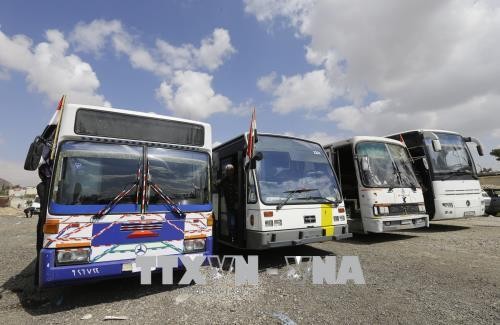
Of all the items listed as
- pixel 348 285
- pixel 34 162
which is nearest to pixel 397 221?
pixel 348 285

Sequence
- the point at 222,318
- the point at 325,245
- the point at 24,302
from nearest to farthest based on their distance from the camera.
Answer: the point at 222,318, the point at 24,302, the point at 325,245

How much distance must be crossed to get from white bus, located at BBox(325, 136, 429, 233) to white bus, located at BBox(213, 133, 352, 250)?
1786 mm

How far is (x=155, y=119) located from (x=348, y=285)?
4.04 metres

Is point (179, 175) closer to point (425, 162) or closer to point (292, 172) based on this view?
point (292, 172)

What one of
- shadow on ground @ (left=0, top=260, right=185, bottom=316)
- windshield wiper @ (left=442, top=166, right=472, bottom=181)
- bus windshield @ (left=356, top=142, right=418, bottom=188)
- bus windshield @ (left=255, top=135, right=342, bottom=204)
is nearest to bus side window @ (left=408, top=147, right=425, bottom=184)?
windshield wiper @ (left=442, top=166, right=472, bottom=181)

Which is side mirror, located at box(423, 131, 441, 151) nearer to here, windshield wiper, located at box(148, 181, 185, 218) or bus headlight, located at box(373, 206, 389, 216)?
→ bus headlight, located at box(373, 206, 389, 216)

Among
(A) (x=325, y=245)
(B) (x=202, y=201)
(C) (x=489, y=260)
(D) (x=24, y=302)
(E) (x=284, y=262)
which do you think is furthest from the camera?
(A) (x=325, y=245)

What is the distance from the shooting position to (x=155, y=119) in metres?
5.25

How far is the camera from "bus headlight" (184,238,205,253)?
4.90 m

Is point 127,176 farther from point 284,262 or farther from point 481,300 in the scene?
point 481,300

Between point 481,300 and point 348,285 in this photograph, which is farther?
point 348,285

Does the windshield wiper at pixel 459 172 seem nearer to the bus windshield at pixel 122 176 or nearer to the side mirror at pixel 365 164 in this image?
the side mirror at pixel 365 164

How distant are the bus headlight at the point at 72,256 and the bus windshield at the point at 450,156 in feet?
31.5

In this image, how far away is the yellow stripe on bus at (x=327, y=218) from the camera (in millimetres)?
6191
